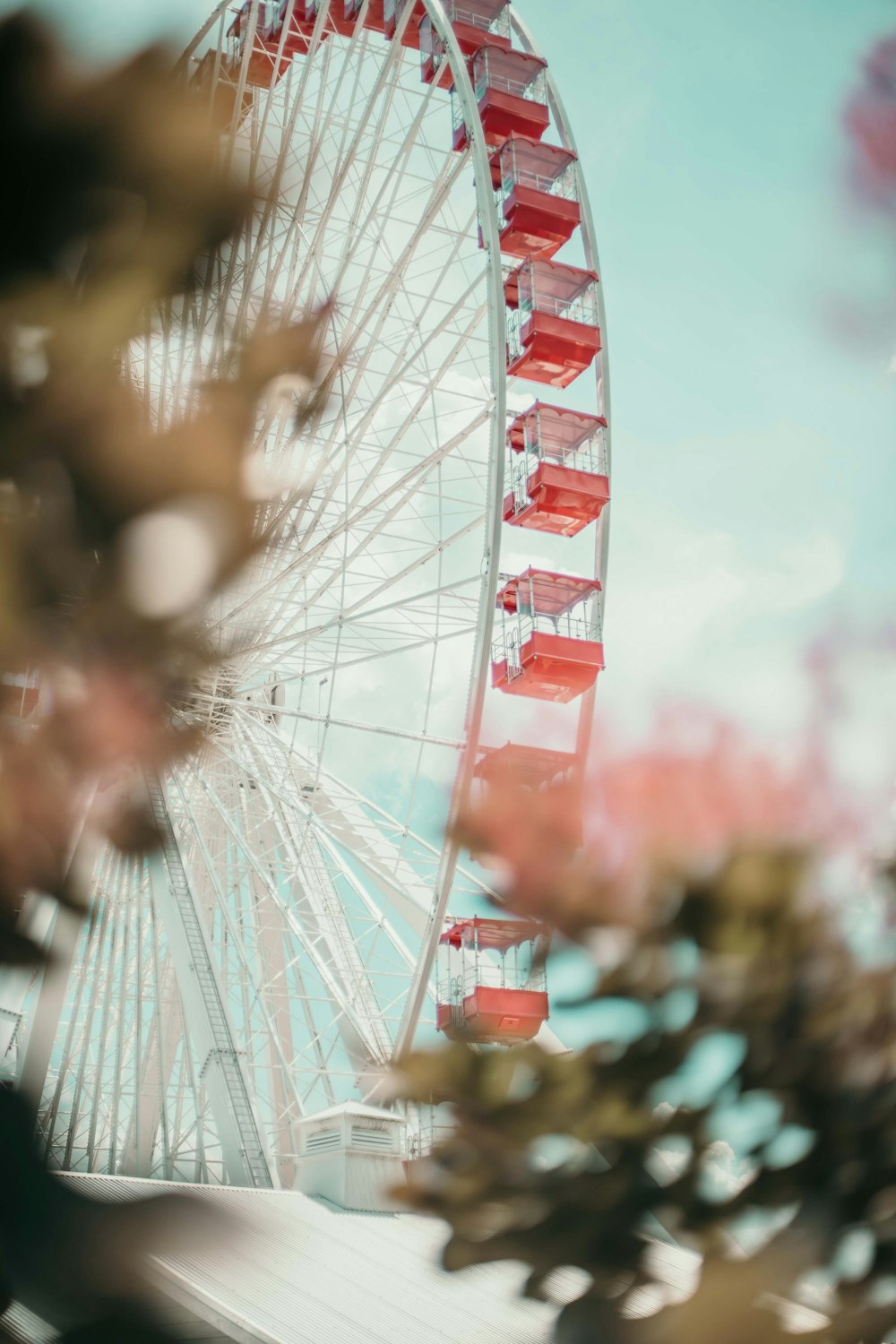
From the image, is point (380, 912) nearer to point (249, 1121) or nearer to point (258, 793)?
point (258, 793)

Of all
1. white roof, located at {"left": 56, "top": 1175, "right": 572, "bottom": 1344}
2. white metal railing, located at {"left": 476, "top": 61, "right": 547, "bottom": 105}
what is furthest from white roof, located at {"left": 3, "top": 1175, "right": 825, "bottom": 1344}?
white metal railing, located at {"left": 476, "top": 61, "right": 547, "bottom": 105}

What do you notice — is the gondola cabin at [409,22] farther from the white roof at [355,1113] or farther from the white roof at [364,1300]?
the white roof at [364,1300]

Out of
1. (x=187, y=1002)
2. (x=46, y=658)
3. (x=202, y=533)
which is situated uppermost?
(x=202, y=533)

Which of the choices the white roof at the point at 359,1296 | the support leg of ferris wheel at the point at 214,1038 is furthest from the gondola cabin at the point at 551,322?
the white roof at the point at 359,1296

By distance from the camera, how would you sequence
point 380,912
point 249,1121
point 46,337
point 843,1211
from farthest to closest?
1. point 380,912
2. point 249,1121
3. point 843,1211
4. point 46,337

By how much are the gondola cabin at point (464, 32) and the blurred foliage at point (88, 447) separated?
15810 mm

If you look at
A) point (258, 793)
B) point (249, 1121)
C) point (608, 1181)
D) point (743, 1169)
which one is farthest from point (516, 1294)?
point (258, 793)

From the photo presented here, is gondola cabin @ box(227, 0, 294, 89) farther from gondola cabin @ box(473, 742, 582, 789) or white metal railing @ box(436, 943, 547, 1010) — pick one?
white metal railing @ box(436, 943, 547, 1010)

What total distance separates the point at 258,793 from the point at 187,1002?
537cm

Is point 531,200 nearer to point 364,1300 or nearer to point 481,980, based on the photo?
point 481,980

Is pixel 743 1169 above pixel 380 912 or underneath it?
above

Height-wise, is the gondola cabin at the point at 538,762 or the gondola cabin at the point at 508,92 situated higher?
the gondola cabin at the point at 508,92

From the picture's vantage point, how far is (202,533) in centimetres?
177

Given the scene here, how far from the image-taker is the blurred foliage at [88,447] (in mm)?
1707
